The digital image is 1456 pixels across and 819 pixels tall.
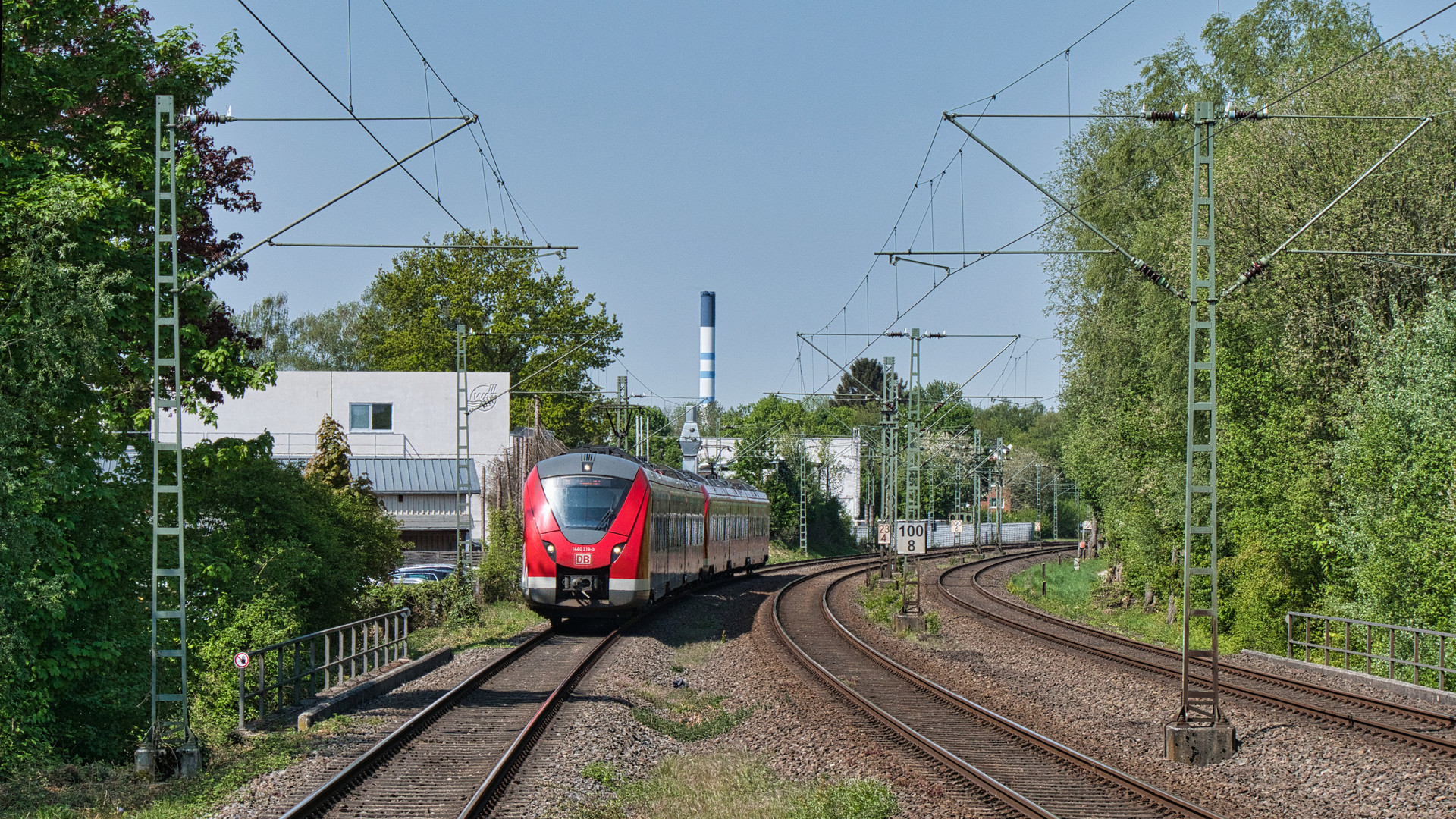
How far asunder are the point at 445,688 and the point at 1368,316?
59.4 ft

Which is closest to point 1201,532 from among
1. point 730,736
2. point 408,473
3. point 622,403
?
point 730,736

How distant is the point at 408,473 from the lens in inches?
1827

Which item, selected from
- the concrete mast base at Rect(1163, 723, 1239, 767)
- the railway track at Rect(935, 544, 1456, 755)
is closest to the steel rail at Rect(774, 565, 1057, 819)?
the concrete mast base at Rect(1163, 723, 1239, 767)

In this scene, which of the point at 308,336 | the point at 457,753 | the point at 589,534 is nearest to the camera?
the point at 457,753

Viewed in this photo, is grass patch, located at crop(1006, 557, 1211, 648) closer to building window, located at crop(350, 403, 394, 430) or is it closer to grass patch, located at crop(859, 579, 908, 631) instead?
grass patch, located at crop(859, 579, 908, 631)

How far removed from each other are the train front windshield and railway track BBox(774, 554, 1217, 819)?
427 cm

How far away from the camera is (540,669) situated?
59.9 ft

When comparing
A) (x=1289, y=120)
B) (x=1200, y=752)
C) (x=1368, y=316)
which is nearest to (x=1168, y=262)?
(x=1289, y=120)

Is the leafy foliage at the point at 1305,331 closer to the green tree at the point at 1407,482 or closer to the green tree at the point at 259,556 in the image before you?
the green tree at the point at 1407,482

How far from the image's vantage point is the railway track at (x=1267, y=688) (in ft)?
43.4

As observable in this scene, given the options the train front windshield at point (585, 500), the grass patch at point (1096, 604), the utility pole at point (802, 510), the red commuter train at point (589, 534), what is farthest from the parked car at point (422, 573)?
the utility pole at point (802, 510)

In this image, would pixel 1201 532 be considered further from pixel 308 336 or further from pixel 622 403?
pixel 308 336

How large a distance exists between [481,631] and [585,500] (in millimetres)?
3591

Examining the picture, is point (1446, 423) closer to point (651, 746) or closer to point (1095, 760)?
point (1095, 760)
